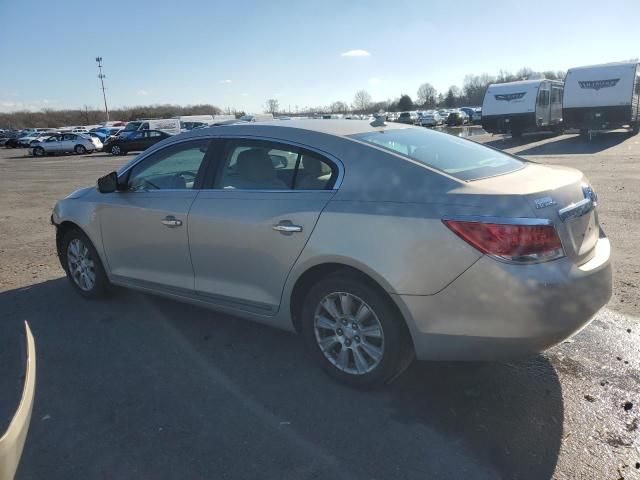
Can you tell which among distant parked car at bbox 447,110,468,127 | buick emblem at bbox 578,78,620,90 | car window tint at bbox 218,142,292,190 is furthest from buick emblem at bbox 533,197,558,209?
distant parked car at bbox 447,110,468,127

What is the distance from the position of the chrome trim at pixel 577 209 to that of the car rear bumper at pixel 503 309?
0.85ft

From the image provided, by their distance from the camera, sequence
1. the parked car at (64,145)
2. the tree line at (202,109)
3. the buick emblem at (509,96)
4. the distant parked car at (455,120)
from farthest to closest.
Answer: the tree line at (202,109), the distant parked car at (455,120), the parked car at (64,145), the buick emblem at (509,96)

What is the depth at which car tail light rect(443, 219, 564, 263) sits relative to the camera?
2.74 metres

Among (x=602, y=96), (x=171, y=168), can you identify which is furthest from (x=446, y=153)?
(x=602, y=96)

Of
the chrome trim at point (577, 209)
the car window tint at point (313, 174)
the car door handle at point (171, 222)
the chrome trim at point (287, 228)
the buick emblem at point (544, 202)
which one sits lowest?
the car door handle at point (171, 222)

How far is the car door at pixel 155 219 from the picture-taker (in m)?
4.13

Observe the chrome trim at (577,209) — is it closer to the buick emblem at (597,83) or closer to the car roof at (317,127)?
the car roof at (317,127)

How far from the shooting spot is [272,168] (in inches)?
147

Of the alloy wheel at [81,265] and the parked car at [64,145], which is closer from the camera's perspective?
the alloy wheel at [81,265]

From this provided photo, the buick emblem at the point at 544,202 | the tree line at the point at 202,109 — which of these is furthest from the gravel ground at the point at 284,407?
the tree line at the point at 202,109

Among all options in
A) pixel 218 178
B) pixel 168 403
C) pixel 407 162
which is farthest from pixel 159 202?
pixel 407 162

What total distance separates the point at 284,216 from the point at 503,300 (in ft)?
4.69

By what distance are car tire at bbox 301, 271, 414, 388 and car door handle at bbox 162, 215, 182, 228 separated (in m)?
1.27

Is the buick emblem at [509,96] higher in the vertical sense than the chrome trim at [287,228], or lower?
higher
